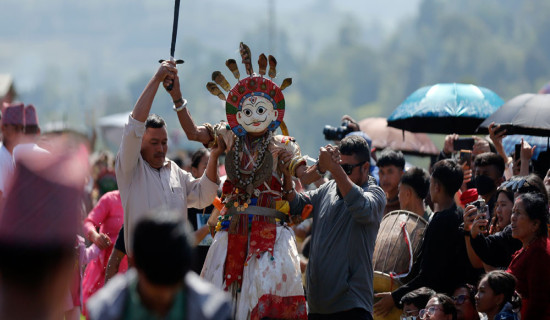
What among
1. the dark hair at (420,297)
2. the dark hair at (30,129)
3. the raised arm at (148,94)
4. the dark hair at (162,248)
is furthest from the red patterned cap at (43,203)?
the dark hair at (30,129)

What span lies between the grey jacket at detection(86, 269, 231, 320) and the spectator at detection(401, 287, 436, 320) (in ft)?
11.2

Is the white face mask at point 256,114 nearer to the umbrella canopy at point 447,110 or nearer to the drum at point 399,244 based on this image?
the drum at point 399,244

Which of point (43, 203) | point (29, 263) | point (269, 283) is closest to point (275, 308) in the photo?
point (269, 283)

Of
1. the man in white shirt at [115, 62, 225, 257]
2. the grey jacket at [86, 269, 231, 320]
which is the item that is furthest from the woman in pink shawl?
the grey jacket at [86, 269, 231, 320]

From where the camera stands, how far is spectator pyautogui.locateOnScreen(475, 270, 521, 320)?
6.29 meters

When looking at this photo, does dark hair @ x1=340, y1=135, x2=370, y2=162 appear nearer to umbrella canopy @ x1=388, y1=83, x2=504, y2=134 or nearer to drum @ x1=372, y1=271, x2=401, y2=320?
drum @ x1=372, y1=271, x2=401, y2=320

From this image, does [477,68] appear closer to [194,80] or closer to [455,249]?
[194,80]

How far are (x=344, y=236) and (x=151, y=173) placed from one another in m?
1.51

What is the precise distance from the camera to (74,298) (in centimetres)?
710

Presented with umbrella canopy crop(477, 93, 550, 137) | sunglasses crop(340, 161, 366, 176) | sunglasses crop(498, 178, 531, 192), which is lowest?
sunglasses crop(498, 178, 531, 192)

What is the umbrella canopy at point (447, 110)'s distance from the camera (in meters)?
10.1

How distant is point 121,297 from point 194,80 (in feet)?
550

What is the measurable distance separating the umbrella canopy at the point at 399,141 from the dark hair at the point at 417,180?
3887mm

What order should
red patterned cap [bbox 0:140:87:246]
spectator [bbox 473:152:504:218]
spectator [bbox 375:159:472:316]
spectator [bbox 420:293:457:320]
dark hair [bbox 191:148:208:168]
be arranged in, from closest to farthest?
red patterned cap [bbox 0:140:87:246]
spectator [bbox 420:293:457:320]
spectator [bbox 375:159:472:316]
spectator [bbox 473:152:504:218]
dark hair [bbox 191:148:208:168]
